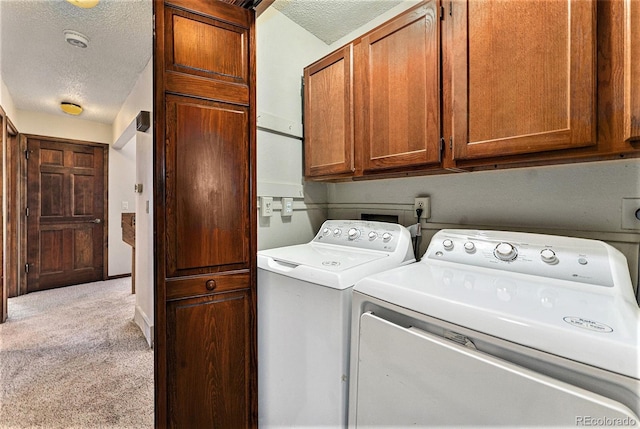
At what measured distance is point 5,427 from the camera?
1.50 m

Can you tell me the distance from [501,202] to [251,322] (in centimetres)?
135

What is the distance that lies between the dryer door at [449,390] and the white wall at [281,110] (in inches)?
39.4

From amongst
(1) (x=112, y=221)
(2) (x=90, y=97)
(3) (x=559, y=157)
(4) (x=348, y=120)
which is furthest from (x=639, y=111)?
(1) (x=112, y=221)

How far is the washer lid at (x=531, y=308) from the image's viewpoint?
0.57 meters

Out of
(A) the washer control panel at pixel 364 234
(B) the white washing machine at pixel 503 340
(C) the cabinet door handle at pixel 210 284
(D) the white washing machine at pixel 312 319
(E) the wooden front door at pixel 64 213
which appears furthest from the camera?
(E) the wooden front door at pixel 64 213

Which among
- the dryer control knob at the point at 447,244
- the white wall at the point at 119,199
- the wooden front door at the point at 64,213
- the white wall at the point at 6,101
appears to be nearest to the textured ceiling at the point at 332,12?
the dryer control knob at the point at 447,244

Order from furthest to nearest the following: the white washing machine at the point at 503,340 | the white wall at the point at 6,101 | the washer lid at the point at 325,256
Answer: the white wall at the point at 6,101 → the washer lid at the point at 325,256 → the white washing machine at the point at 503,340

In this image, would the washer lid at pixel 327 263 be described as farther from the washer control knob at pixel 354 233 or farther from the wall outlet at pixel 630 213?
the wall outlet at pixel 630 213

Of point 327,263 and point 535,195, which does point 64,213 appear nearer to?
point 327,263

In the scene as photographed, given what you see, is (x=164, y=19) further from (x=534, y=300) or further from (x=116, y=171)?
(x=116, y=171)

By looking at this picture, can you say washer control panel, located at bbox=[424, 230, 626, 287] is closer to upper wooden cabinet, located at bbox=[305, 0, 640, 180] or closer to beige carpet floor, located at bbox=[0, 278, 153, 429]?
upper wooden cabinet, located at bbox=[305, 0, 640, 180]

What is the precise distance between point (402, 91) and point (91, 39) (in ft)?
7.83

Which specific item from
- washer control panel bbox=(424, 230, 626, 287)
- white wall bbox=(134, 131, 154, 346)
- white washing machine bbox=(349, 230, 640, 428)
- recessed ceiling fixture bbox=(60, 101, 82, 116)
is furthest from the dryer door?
recessed ceiling fixture bbox=(60, 101, 82, 116)

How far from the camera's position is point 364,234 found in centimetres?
157
